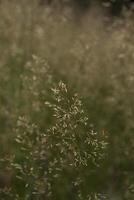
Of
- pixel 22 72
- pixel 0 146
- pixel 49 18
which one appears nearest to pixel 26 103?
pixel 0 146

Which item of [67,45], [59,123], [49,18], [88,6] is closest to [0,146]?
[59,123]

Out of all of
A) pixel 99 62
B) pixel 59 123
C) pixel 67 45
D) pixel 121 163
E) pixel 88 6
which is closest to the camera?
pixel 59 123

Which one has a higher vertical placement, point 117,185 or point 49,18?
point 49,18

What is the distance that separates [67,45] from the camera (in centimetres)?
574

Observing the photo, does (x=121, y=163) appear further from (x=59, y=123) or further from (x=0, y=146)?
(x=59, y=123)

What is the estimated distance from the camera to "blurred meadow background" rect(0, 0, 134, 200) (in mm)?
2441

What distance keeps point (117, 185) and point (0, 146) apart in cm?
67

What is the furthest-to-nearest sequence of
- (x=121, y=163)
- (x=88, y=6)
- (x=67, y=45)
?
(x=88, y=6)
(x=67, y=45)
(x=121, y=163)

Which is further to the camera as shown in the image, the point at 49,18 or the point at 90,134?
the point at 49,18

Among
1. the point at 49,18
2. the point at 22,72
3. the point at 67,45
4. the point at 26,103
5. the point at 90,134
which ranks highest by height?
the point at 49,18

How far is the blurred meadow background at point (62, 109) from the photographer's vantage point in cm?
244

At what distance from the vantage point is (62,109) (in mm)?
2426

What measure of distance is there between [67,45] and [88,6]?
431cm

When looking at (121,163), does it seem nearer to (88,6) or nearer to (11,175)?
(11,175)
